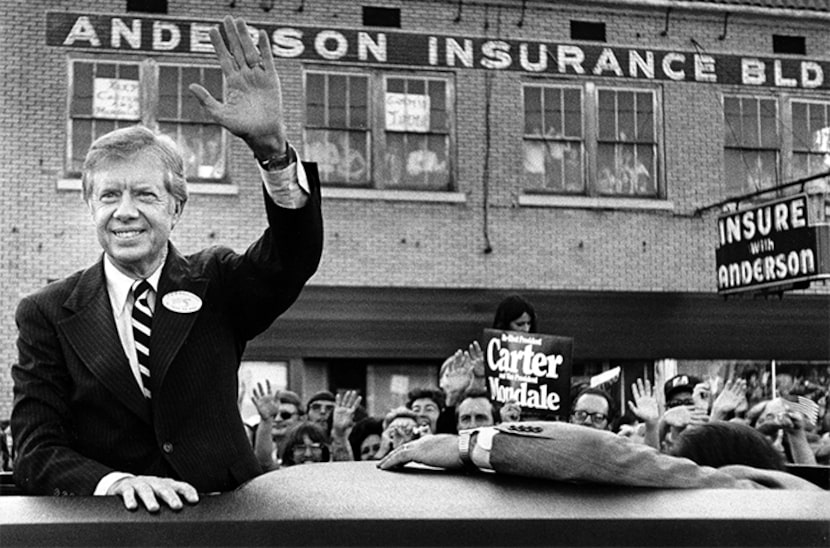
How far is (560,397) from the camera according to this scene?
7.44m

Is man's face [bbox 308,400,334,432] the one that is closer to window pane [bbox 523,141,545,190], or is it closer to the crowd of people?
the crowd of people

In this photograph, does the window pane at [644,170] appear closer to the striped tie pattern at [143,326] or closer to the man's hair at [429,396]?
the man's hair at [429,396]

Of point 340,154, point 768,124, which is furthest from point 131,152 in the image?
point 768,124

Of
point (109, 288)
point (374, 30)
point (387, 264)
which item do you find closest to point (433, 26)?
point (374, 30)

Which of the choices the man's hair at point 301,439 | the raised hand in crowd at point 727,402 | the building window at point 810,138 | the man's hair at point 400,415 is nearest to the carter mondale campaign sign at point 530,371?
the man's hair at point 400,415

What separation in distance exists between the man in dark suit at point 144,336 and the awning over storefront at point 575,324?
39.7ft

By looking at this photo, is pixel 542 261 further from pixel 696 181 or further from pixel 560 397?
pixel 560 397

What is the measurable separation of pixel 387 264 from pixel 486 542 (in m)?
13.6

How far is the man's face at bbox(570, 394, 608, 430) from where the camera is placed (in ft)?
23.4

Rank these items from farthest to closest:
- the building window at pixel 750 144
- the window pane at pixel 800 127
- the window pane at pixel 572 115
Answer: the window pane at pixel 800 127 → the building window at pixel 750 144 → the window pane at pixel 572 115

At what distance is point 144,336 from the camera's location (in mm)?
2678

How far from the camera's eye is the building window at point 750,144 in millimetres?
16578

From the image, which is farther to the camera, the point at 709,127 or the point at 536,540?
the point at 709,127

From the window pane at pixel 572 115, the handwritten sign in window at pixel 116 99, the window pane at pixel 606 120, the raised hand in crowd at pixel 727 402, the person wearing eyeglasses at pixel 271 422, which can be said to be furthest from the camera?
the window pane at pixel 606 120
